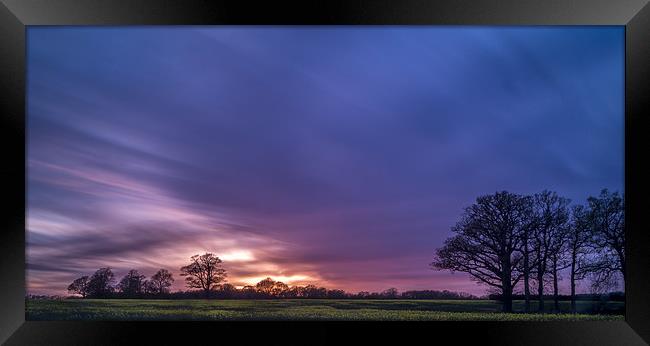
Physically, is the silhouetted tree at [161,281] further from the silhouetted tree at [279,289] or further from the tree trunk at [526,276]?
the tree trunk at [526,276]

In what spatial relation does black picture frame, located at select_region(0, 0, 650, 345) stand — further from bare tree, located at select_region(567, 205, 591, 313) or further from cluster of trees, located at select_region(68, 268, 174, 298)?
bare tree, located at select_region(567, 205, 591, 313)

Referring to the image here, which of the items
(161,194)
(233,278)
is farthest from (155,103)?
(233,278)

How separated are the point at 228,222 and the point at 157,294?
1660 mm

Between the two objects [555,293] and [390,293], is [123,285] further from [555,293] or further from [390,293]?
[555,293]

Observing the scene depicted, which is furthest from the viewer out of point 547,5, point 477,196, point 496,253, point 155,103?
point 496,253

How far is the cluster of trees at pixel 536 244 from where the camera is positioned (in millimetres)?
7316

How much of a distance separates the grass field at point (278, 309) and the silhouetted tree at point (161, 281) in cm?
15

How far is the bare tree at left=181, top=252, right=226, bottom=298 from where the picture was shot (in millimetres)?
7137

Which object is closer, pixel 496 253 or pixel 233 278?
pixel 233 278

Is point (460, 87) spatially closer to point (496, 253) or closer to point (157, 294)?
point (496, 253)

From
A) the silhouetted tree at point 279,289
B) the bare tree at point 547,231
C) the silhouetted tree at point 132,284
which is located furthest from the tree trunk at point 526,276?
the silhouetted tree at point 132,284

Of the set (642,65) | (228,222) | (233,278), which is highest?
(642,65)

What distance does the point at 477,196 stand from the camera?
23.5 feet

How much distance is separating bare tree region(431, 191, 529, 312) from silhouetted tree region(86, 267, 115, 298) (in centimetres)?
429
